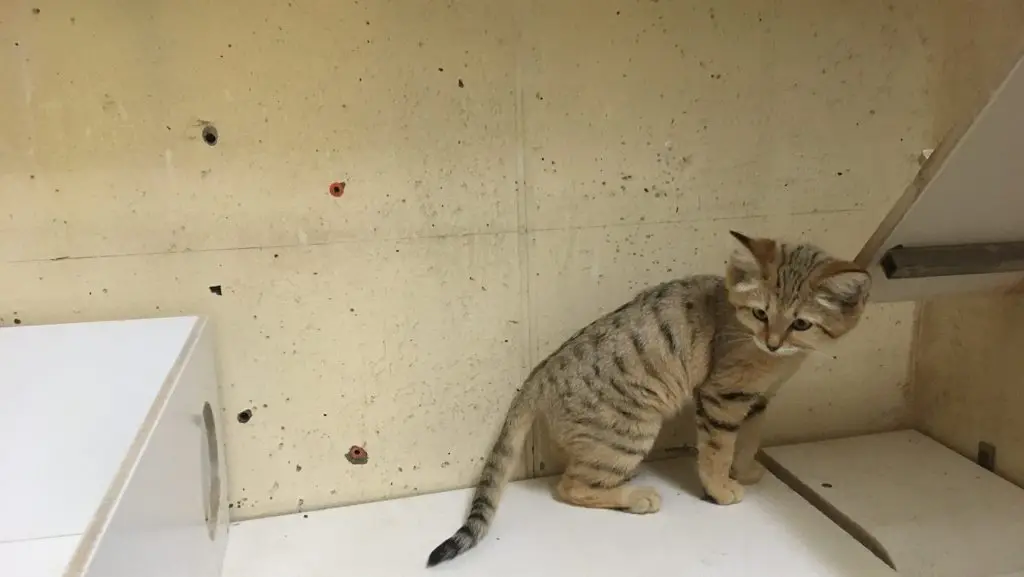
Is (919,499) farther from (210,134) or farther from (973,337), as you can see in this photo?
(210,134)

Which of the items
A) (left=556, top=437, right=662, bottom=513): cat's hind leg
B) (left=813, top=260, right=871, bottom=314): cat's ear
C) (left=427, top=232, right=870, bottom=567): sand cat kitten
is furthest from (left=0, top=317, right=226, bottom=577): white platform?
(left=813, top=260, right=871, bottom=314): cat's ear

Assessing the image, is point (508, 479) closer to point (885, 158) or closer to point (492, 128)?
point (492, 128)

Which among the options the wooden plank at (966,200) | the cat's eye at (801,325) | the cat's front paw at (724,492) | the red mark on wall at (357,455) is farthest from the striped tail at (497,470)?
the wooden plank at (966,200)

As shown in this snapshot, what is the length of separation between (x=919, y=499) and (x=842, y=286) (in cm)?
49

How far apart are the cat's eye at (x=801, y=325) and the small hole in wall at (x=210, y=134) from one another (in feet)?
3.21

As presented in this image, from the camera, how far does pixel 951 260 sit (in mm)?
1210

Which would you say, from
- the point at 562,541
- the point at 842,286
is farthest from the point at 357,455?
the point at 842,286

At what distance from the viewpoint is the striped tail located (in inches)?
51.5

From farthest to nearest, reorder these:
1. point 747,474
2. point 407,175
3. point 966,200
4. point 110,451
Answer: point 747,474 → point 407,175 → point 966,200 → point 110,451

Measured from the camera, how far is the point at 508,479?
1.47 m

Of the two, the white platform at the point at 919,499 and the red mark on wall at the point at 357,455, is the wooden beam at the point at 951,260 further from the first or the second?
the red mark on wall at the point at 357,455

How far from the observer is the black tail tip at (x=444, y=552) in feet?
4.09

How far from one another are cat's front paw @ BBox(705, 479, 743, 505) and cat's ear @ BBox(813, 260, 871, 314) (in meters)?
0.39

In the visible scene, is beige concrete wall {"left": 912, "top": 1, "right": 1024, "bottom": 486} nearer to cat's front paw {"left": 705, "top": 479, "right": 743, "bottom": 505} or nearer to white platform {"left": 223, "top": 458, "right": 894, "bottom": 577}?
white platform {"left": 223, "top": 458, "right": 894, "bottom": 577}
